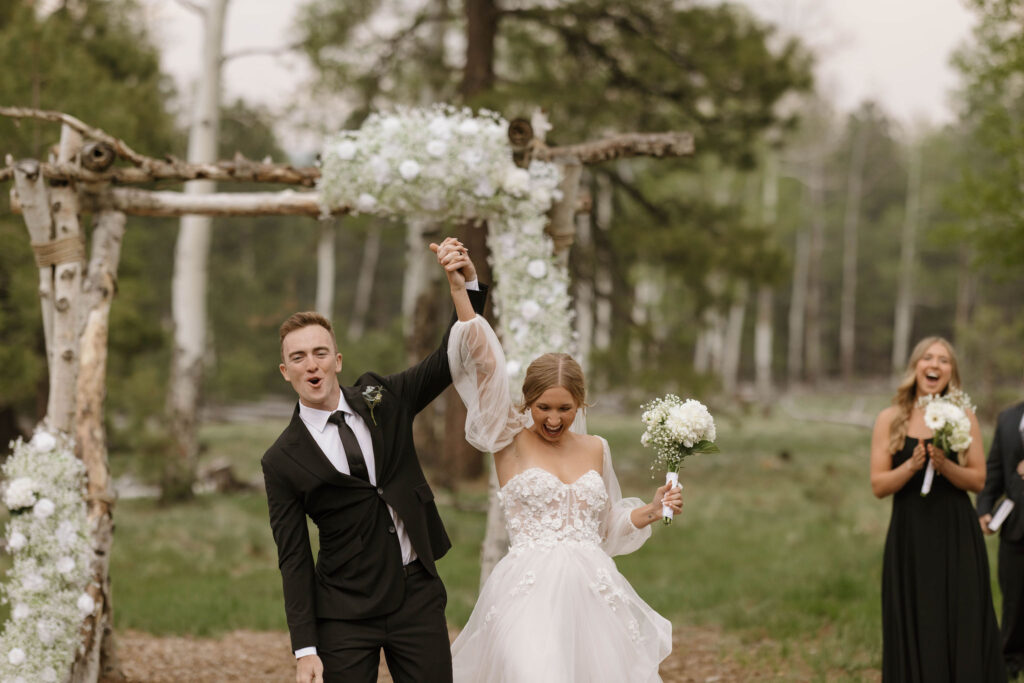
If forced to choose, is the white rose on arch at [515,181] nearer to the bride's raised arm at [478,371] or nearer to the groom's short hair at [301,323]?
the bride's raised arm at [478,371]

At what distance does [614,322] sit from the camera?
656 inches

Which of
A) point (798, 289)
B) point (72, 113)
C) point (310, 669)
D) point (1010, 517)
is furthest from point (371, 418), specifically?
point (798, 289)

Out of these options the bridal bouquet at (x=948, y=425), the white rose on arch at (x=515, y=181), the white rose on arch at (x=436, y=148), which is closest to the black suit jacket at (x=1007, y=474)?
the bridal bouquet at (x=948, y=425)

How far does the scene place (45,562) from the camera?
19.2 feet

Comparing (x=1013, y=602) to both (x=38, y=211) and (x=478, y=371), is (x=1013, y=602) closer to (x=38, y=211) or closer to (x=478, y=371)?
(x=478, y=371)

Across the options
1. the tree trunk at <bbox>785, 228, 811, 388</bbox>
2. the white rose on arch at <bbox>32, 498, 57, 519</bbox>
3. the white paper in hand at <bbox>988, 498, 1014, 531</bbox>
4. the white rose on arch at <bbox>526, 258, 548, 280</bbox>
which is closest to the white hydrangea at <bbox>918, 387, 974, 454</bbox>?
the white paper in hand at <bbox>988, 498, 1014, 531</bbox>

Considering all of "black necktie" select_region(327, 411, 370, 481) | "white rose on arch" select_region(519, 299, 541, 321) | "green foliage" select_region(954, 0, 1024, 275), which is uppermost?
"green foliage" select_region(954, 0, 1024, 275)

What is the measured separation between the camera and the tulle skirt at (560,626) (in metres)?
4.26

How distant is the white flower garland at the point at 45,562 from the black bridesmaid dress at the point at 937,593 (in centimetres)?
453

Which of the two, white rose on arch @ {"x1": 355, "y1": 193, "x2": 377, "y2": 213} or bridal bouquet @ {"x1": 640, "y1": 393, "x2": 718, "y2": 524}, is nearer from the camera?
bridal bouquet @ {"x1": 640, "y1": 393, "x2": 718, "y2": 524}

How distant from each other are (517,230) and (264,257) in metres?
30.4

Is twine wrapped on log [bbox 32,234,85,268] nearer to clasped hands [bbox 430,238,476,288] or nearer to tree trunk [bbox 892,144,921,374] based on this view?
clasped hands [bbox 430,238,476,288]

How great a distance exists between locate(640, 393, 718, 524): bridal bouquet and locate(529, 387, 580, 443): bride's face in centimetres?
32

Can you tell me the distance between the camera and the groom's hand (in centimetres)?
371
